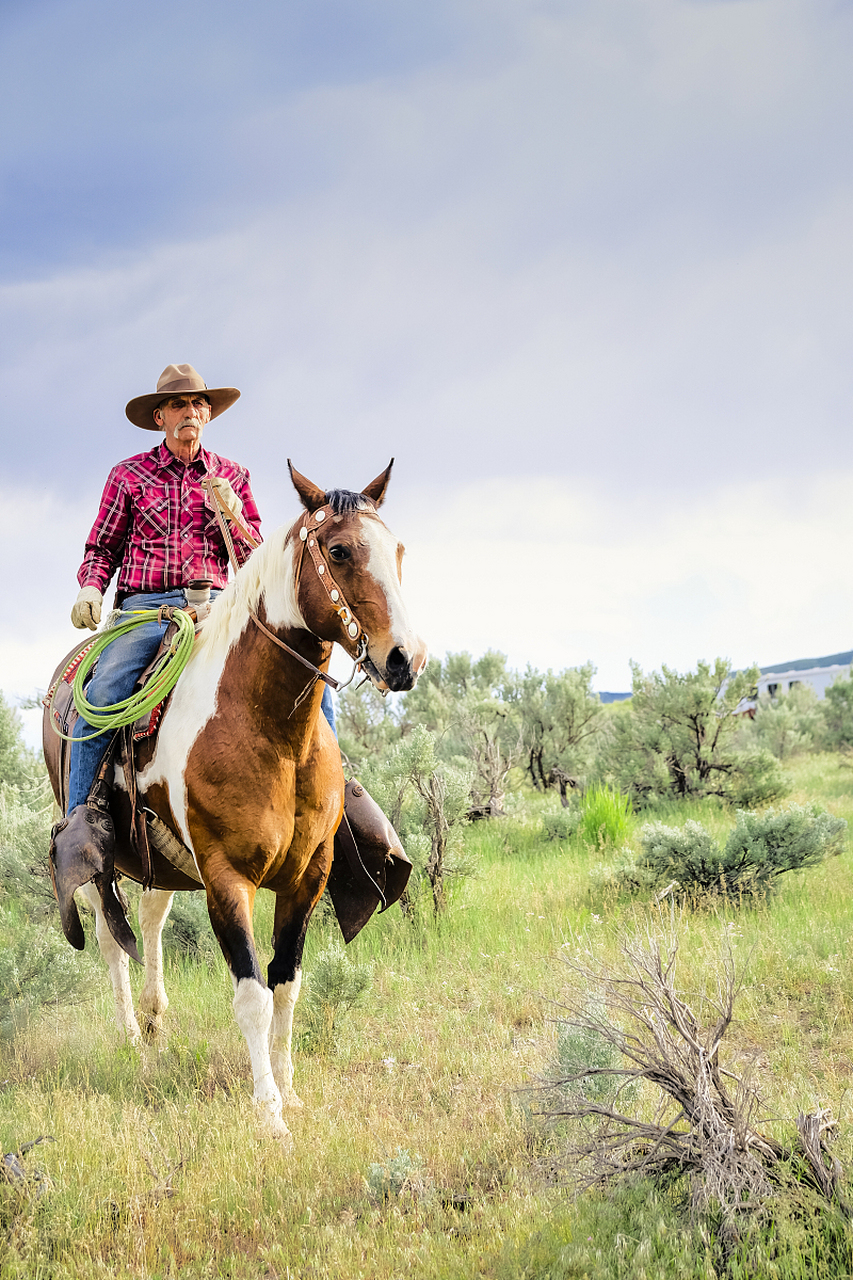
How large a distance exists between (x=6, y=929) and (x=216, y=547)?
16.3ft

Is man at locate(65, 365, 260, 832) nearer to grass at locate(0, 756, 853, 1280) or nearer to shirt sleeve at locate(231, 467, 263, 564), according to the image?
shirt sleeve at locate(231, 467, 263, 564)

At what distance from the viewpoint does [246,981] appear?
12.2 feet

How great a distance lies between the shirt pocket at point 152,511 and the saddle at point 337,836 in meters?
0.70

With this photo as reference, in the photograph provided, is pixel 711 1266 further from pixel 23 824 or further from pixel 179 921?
pixel 23 824

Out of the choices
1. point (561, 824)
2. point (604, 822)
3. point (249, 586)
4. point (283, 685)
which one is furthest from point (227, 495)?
point (561, 824)

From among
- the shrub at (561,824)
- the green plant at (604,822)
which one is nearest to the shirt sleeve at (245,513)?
the green plant at (604,822)

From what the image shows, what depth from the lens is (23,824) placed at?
349 inches

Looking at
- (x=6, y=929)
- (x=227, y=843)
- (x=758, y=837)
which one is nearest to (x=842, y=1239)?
(x=227, y=843)

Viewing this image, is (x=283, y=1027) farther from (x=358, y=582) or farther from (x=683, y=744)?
(x=683, y=744)

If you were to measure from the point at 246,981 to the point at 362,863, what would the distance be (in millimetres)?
1212

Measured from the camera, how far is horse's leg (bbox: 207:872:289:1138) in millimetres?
3699

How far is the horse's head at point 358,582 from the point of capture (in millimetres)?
3217

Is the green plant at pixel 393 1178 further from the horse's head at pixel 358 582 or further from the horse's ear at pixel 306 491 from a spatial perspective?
the horse's ear at pixel 306 491

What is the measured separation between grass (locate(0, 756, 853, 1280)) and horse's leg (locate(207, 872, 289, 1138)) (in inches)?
7.1
